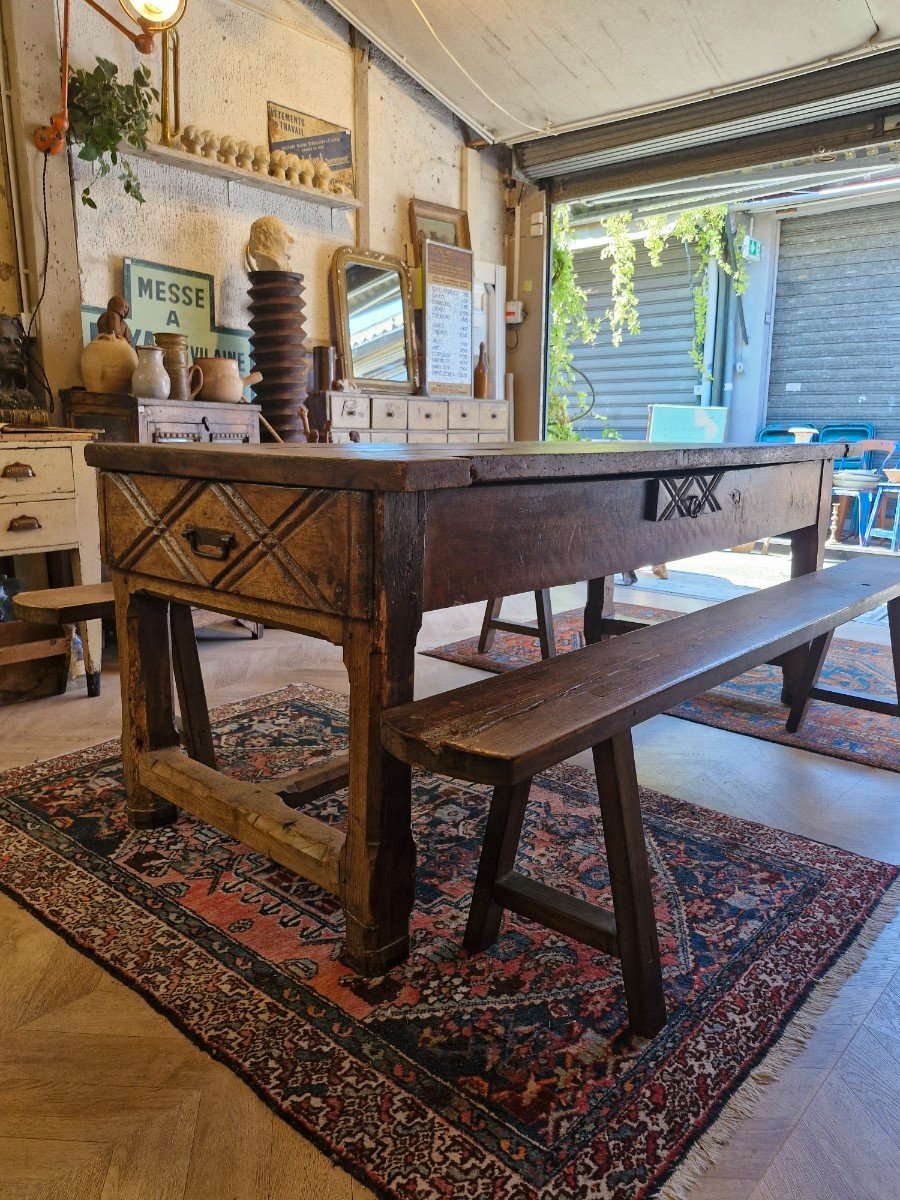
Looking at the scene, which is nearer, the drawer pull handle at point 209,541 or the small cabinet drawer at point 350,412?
the drawer pull handle at point 209,541

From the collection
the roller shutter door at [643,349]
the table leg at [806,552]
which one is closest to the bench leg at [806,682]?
the table leg at [806,552]

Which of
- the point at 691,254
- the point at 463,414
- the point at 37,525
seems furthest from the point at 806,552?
the point at 691,254

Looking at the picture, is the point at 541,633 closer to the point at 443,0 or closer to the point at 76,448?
the point at 76,448

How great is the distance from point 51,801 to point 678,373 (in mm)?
7897

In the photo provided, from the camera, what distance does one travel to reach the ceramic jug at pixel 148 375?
3408 millimetres

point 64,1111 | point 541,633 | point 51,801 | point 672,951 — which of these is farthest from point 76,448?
point 672,951

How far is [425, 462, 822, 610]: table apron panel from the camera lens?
1.43 metres

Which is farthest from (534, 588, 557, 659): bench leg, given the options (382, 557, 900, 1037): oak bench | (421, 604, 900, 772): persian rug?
(382, 557, 900, 1037): oak bench

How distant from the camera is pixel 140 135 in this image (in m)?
3.56

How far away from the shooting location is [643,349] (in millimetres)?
8992

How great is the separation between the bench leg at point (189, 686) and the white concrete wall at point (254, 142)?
245cm

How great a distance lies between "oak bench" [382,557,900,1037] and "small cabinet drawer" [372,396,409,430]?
127 inches

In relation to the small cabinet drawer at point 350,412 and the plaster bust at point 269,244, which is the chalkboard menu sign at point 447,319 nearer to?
the small cabinet drawer at point 350,412

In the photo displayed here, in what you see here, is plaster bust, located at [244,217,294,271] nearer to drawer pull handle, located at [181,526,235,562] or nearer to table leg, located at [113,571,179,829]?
table leg, located at [113,571,179,829]
